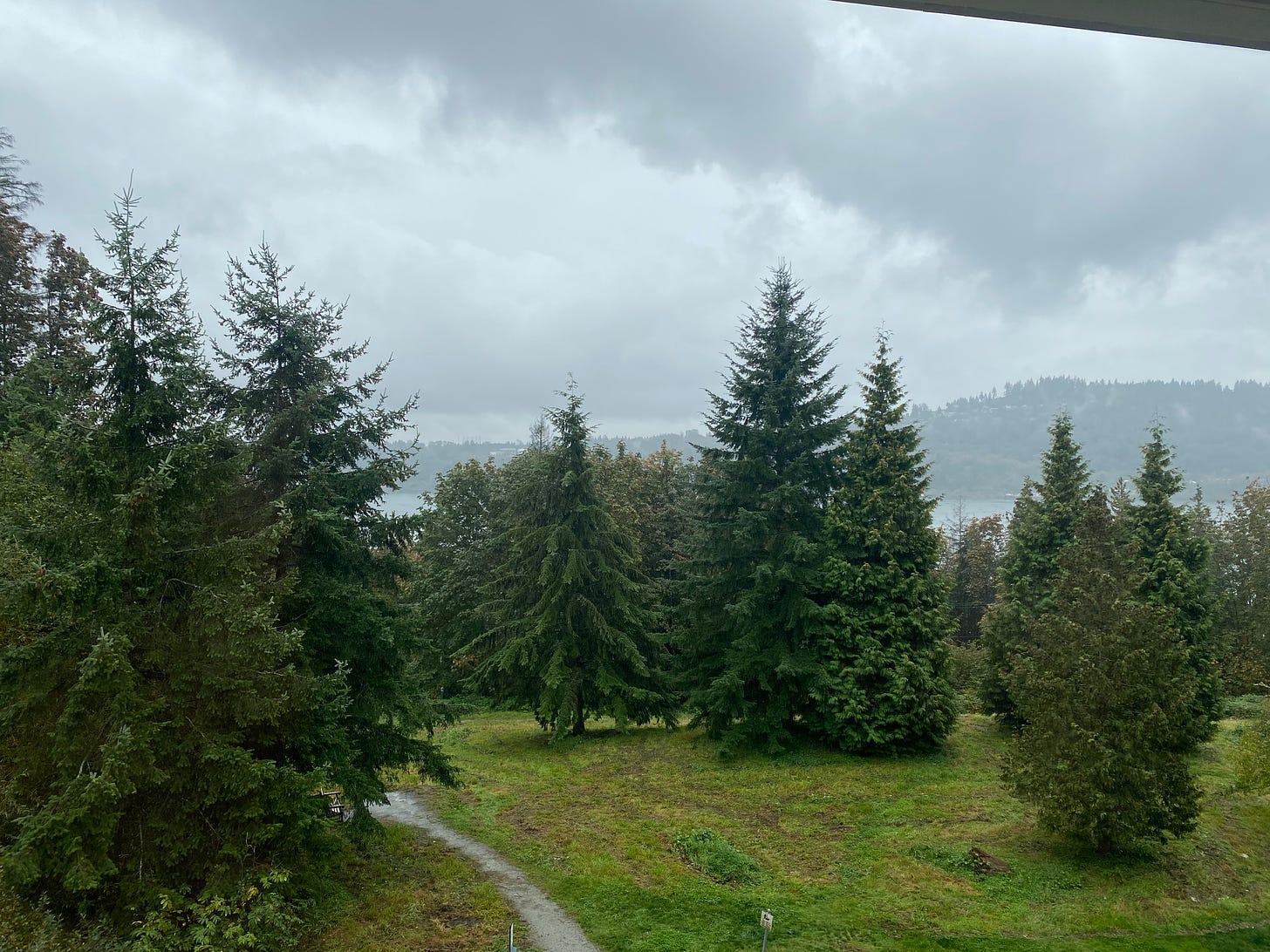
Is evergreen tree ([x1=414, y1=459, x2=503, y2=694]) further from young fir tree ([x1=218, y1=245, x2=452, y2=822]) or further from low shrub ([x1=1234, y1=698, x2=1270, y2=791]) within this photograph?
low shrub ([x1=1234, y1=698, x2=1270, y2=791])

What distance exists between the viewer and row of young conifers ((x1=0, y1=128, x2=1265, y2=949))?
8266 mm

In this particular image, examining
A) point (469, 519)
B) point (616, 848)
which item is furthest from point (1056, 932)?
point (469, 519)

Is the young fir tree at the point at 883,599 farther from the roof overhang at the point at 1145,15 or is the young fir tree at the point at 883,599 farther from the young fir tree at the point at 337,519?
the roof overhang at the point at 1145,15

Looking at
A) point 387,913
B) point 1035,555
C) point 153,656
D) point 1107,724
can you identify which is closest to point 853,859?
point 1107,724

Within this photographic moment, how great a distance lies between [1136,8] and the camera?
4414 millimetres

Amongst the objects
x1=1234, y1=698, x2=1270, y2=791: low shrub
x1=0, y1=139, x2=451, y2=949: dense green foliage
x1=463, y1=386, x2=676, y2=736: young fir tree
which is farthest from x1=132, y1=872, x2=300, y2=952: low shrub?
x1=1234, y1=698, x2=1270, y2=791: low shrub

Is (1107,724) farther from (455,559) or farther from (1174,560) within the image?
(455,559)

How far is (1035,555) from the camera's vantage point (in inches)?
992

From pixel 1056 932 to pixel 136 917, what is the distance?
1292 centimetres

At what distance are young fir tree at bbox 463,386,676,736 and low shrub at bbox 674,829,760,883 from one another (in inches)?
389

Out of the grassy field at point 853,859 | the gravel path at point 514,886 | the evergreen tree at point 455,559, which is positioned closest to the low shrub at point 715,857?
the grassy field at point 853,859

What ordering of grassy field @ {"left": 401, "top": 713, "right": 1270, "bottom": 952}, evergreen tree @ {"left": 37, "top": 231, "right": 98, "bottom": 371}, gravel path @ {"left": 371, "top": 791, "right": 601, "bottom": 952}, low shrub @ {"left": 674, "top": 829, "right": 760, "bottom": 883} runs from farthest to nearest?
evergreen tree @ {"left": 37, "top": 231, "right": 98, "bottom": 371}
low shrub @ {"left": 674, "top": 829, "right": 760, "bottom": 883}
grassy field @ {"left": 401, "top": 713, "right": 1270, "bottom": 952}
gravel path @ {"left": 371, "top": 791, "right": 601, "bottom": 952}

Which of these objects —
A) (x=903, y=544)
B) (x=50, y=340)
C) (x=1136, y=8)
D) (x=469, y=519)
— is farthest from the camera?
(x=469, y=519)

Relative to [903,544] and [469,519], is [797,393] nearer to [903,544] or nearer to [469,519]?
[903,544]
